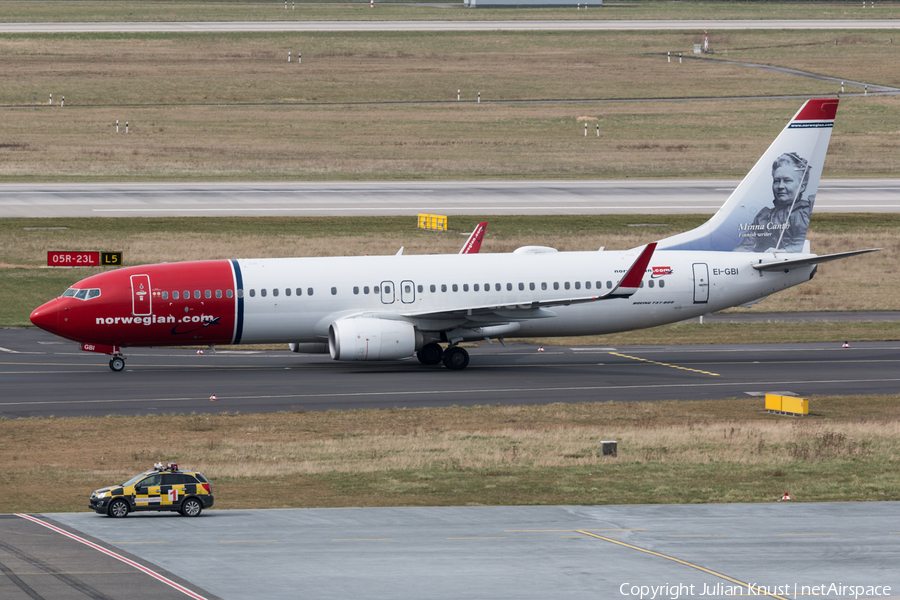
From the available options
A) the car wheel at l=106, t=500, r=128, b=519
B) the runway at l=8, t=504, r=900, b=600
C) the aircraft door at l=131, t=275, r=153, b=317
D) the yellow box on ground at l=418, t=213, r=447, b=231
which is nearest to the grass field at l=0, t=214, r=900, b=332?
the yellow box on ground at l=418, t=213, r=447, b=231

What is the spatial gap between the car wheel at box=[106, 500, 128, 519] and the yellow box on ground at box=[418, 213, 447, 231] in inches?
2019

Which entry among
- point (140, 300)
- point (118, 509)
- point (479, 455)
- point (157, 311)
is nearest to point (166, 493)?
point (118, 509)

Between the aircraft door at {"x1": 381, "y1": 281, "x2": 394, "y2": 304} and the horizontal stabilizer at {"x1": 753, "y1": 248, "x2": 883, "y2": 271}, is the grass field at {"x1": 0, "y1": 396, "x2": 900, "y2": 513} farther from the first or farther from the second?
the horizontal stabilizer at {"x1": 753, "y1": 248, "x2": 883, "y2": 271}

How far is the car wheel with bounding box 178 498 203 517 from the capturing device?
29.2 meters

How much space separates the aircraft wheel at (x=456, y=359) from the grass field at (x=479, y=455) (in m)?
8.79

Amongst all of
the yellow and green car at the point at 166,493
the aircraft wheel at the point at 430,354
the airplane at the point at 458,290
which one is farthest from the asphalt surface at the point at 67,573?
the aircraft wheel at the point at 430,354

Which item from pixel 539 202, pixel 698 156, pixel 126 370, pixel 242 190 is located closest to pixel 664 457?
pixel 126 370

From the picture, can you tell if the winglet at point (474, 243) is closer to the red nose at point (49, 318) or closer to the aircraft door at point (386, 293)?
the aircraft door at point (386, 293)

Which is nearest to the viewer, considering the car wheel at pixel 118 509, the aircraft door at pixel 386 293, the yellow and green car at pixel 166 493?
the car wheel at pixel 118 509

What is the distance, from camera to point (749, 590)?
918 inches

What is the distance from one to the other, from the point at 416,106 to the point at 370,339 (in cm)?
9282

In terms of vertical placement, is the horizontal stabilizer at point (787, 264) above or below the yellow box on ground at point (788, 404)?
above

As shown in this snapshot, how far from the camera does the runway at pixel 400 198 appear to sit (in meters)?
86.1

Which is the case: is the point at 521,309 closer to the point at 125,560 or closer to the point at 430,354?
the point at 430,354
